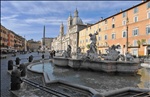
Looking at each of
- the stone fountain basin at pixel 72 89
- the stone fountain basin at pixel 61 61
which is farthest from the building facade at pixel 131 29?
the stone fountain basin at pixel 72 89

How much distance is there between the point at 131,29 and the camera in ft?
136

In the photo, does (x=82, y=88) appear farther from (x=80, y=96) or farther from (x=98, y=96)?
(x=98, y=96)

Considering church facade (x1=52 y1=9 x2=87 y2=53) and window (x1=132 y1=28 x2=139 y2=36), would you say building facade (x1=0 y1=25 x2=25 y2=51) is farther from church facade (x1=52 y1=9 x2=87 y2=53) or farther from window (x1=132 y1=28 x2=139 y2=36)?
window (x1=132 y1=28 x2=139 y2=36)

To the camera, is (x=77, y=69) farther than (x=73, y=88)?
Yes

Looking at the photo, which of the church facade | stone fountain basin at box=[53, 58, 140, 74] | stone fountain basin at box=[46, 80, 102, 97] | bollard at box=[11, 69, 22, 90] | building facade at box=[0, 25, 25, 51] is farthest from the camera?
the church facade

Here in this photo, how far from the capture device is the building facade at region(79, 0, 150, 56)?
3606 centimetres

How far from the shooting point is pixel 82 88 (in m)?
6.60

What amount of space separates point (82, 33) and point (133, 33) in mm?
36658

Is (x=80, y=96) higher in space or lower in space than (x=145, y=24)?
lower

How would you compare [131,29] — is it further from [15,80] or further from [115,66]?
[15,80]

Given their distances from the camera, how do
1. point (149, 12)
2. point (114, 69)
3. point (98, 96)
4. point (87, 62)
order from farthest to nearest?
1. point (149, 12)
2. point (87, 62)
3. point (114, 69)
4. point (98, 96)

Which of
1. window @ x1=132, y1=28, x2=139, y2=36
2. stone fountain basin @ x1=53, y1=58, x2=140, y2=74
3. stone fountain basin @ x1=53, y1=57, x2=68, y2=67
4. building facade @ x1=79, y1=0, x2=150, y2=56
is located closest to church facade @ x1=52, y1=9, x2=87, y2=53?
building facade @ x1=79, y1=0, x2=150, y2=56

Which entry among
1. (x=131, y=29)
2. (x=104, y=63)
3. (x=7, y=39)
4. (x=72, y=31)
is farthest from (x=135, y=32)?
(x=7, y=39)

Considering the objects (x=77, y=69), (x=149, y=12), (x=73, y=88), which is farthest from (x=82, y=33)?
(x=73, y=88)
